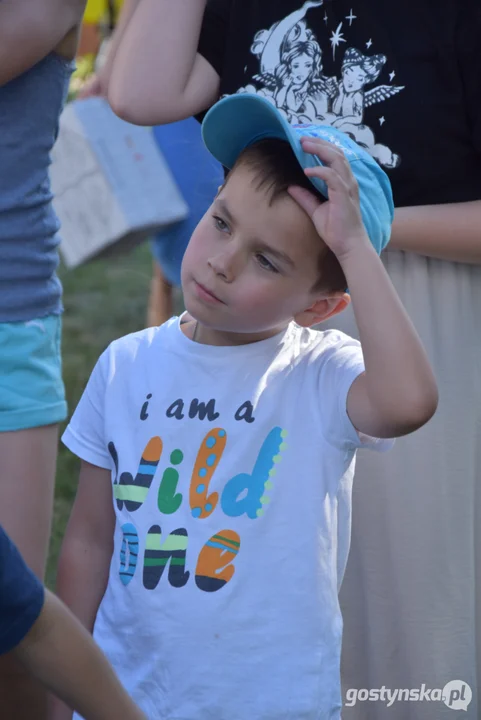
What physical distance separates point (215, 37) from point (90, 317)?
3657mm

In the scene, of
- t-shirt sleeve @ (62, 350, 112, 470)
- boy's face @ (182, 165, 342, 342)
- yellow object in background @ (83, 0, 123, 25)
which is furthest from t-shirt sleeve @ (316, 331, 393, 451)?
yellow object in background @ (83, 0, 123, 25)

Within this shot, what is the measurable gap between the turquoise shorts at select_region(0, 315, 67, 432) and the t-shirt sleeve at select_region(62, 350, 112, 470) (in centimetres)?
22

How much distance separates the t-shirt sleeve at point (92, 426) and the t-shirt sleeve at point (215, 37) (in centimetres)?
69

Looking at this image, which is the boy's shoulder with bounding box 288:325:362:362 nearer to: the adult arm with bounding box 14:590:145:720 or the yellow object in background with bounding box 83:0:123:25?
the adult arm with bounding box 14:590:145:720

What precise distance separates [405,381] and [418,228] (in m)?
0.57

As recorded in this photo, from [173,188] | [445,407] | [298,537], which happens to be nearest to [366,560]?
[445,407]

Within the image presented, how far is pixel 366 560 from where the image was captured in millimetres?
2318

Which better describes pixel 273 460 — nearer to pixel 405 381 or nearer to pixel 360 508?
pixel 405 381

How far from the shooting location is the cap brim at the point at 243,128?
1724 millimetres

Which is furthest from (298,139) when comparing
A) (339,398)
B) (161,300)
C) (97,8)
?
(97,8)

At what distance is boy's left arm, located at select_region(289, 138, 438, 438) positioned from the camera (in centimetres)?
164

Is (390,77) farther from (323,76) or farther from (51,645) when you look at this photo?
(51,645)

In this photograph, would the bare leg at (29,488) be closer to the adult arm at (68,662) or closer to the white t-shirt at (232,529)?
the white t-shirt at (232,529)

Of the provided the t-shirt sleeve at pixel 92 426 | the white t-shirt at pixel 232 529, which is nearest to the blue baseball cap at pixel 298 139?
the white t-shirt at pixel 232 529
